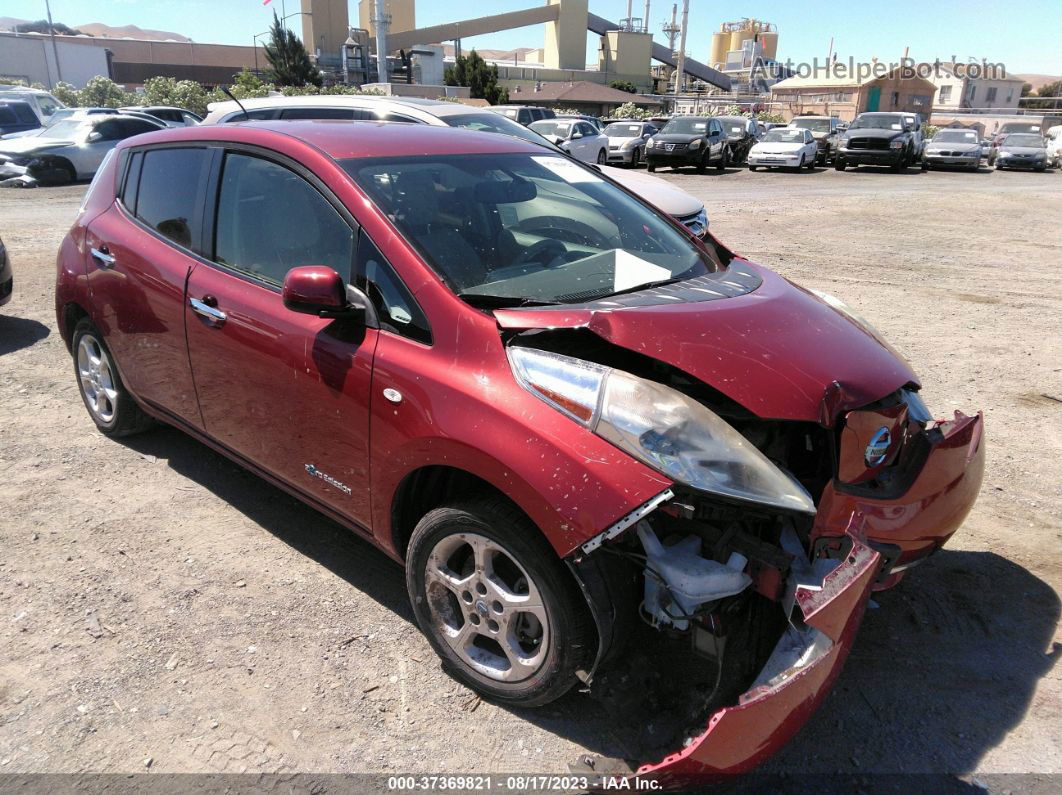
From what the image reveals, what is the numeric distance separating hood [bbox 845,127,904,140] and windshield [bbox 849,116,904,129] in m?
0.28

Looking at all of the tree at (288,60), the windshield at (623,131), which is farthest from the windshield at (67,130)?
the tree at (288,60)

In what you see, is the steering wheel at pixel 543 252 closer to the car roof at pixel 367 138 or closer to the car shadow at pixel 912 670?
the car roof at pixel 367 138

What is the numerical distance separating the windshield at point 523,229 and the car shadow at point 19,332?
4.85m

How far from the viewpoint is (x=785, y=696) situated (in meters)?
2.03

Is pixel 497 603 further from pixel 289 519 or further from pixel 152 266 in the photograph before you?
pixel 152 266

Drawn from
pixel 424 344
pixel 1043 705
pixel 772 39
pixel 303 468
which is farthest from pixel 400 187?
pixel 772 39

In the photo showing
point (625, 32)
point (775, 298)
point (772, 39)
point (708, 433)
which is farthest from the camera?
point (772, 39)

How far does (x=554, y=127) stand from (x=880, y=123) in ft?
37.0

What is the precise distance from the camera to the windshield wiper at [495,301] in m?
2.63

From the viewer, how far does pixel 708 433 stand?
2.25m

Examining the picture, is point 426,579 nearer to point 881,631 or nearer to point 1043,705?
point 881,631

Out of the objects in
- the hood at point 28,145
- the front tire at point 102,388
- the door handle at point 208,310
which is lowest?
the front tire at point 102,388

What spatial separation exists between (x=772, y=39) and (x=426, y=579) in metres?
139

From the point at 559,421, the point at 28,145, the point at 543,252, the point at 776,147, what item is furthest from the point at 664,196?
the point at 776,147
